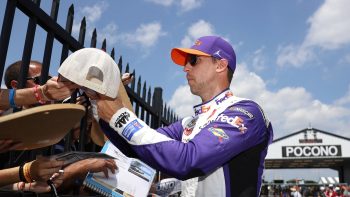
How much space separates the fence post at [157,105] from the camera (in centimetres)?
555

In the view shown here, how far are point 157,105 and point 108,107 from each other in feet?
12.6

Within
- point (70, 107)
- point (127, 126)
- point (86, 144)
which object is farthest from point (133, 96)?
point (70, 107)

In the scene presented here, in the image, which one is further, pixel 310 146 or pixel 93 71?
pixel 310 146

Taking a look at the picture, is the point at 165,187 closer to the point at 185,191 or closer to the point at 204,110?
the point at 185,191

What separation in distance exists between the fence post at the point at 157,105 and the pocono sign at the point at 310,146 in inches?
1224

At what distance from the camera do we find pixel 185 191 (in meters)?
2.17

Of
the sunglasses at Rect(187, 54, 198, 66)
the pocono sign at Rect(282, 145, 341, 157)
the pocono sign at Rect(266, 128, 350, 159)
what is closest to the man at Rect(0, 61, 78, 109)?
the sunglasses at Rect(187, 54, 198, 66)

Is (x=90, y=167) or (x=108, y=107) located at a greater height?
(x=108, y=107)

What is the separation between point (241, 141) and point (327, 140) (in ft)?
119

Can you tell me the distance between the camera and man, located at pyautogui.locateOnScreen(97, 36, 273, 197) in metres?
1.81

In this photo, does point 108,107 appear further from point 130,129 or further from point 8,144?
point 8,144

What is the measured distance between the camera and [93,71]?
172cm

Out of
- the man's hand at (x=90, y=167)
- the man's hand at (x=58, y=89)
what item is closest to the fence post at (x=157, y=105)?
the man's hand at (x=90, y=167)

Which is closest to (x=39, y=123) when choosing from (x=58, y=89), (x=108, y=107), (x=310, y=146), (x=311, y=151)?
(x=108, y=107)
